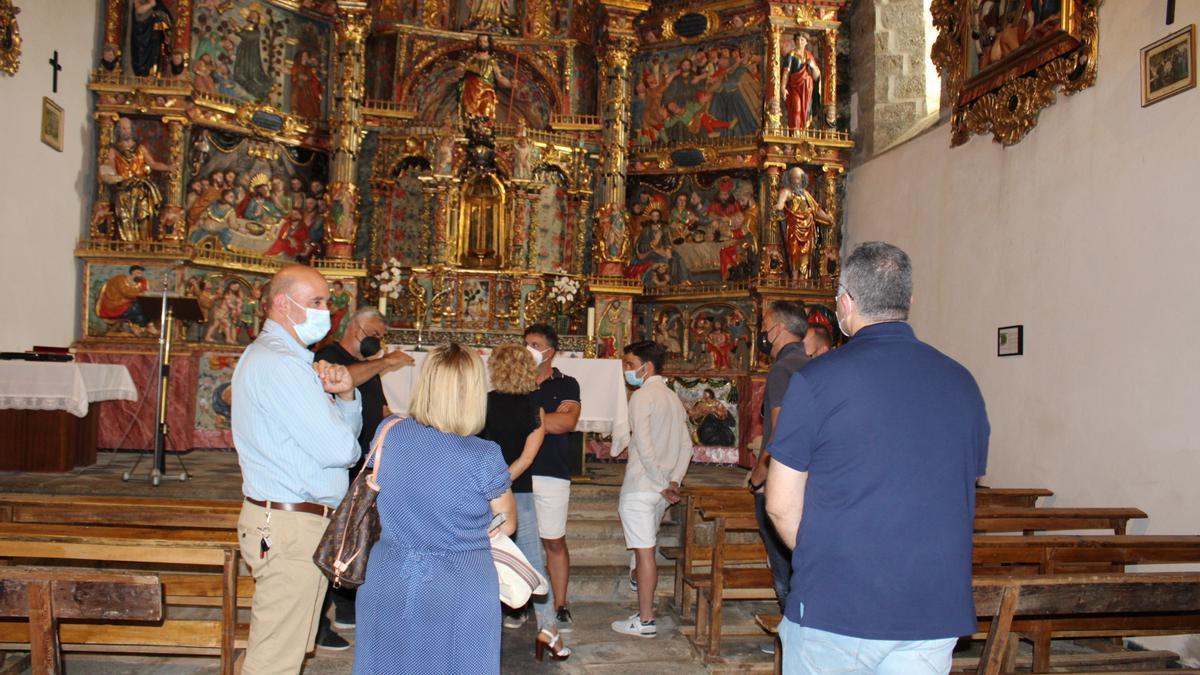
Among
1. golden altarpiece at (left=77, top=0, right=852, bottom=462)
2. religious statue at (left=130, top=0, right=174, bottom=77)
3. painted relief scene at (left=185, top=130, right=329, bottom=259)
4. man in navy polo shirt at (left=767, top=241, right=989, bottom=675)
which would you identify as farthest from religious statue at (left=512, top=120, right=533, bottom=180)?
man in navy polo shirt at (left=767, top=241, right=989, bottom=675)

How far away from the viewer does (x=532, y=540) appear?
5805 mm

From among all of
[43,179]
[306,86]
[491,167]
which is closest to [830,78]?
[491,167]

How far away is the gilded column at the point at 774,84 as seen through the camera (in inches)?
545

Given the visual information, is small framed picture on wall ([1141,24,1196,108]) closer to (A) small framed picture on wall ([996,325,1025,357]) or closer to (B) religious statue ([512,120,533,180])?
(A) small framed picture on wall ([996,325,1025,357])

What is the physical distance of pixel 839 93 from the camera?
14734 mm

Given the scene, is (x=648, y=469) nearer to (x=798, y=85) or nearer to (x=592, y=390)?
(x=592, y=390)

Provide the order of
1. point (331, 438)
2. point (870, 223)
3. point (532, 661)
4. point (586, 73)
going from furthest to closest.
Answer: point (586, 73) → point (870, 223) → point (532, 661) → point (331, 438)

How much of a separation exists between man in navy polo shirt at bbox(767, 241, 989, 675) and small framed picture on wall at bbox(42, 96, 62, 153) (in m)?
11.0

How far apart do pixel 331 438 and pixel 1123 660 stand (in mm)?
4921

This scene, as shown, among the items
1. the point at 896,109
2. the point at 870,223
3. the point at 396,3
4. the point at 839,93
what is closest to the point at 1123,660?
the point at 870,223

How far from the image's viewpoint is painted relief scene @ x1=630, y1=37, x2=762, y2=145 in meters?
14.3

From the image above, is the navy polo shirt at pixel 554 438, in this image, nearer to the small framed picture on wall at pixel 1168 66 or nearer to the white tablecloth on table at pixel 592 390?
the white tablecloth on table at pixel 592 390

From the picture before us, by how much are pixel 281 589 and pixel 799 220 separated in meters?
11.0

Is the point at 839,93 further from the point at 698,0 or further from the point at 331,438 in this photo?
the point at 331,438
